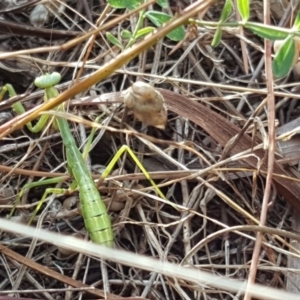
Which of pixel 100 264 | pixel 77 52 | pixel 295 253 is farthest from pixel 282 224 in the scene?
pixel 77 52

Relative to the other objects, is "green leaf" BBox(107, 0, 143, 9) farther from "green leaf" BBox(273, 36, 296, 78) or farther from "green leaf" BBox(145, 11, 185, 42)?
"green leaf" BBox(273, 36, 296, 78)

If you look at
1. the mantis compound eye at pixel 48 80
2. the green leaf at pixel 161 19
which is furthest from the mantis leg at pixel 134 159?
the green leaf at pixel 161 19

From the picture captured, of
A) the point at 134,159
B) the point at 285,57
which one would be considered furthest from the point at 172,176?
the point at 285,57

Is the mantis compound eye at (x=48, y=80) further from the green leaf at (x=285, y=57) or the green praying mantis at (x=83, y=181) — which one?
the green leaf at (x=285, y=57)

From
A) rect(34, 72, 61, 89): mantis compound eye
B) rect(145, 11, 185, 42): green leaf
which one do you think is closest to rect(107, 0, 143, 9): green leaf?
rect(145, 11, 185, 42): green leaf

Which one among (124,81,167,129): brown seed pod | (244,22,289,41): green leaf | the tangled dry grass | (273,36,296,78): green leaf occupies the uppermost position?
(244,22,289,41): green leaf

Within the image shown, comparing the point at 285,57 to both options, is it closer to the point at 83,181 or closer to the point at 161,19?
the point at 161,19
